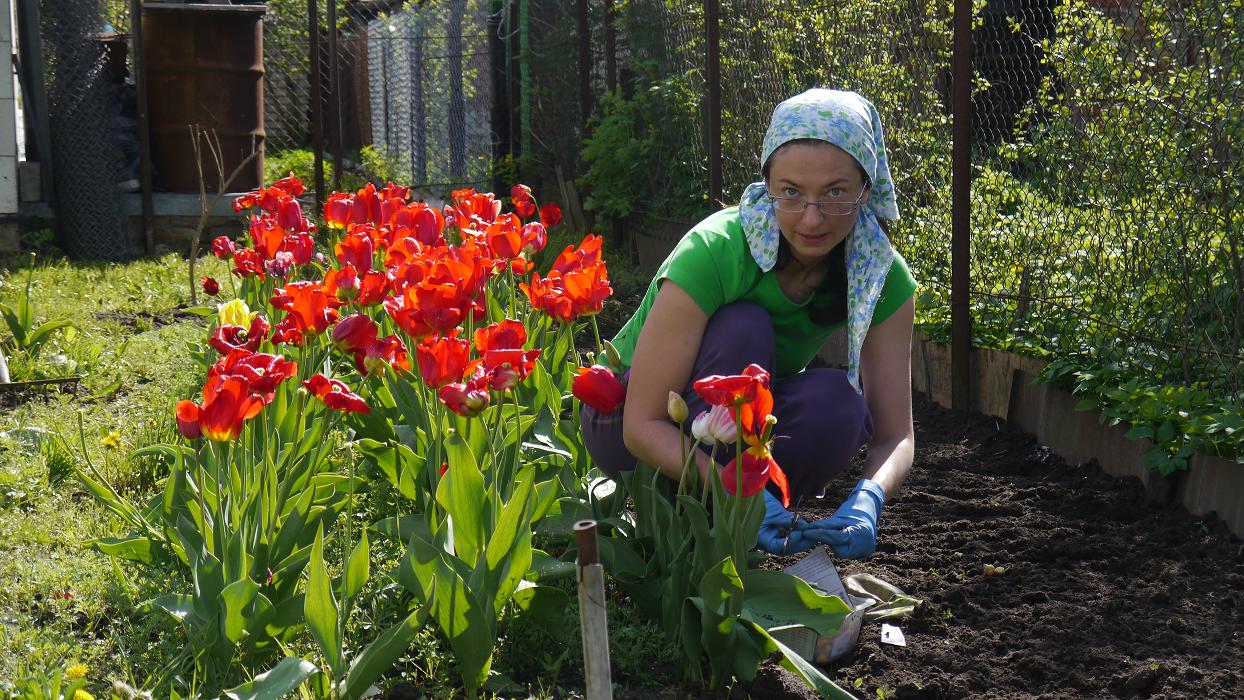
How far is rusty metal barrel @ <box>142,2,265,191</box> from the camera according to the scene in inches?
300

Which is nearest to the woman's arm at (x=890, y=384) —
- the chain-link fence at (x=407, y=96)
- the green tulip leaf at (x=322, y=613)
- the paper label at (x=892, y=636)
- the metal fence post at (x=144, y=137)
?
the paper label at (x=892, y=636)

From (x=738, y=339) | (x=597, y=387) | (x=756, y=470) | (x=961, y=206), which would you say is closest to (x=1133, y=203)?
(x=961, y=206)

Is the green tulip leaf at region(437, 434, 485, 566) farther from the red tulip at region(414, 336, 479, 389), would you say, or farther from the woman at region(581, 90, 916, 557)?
the woman at region(581, 90, 916, 557)

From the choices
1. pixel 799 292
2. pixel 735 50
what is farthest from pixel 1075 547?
pixel 735 50

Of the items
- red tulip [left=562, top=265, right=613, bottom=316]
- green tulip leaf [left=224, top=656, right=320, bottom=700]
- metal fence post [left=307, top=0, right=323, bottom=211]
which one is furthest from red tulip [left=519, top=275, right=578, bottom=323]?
metal fence post [left=307, top=0, right=323, bottom=211]

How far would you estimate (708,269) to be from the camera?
2.25m

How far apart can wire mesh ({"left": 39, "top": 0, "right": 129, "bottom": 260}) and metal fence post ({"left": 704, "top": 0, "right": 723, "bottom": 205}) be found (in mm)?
3934

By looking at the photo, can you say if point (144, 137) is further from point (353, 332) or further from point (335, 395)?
point (335, 395)

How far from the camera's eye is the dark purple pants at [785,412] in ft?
7.35

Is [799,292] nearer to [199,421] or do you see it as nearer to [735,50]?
[199,421]

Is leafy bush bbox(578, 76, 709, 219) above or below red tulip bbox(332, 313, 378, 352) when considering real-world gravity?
above

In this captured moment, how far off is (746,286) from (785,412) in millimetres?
260

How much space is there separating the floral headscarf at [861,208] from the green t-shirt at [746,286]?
45 millimetres

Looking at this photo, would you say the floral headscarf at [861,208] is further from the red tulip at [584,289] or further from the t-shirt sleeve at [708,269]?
the red tulip at [584,289]
